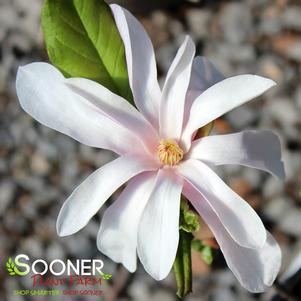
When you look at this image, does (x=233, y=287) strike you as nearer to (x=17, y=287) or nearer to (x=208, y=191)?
(x=17, y=287)

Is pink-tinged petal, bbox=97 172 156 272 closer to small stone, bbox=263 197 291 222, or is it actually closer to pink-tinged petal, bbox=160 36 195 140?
pink-tinged petal, bbox=160 36 195 140

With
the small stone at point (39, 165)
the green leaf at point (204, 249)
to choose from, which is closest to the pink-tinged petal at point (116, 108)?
the green leaf at point (204, 249)

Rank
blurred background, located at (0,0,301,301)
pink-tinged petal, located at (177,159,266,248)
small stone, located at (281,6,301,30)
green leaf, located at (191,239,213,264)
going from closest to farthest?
pink-tinged petal, located at (177,159,266,248), green leaf, located at (191,239,213,264), blurred background, located at (0,0,301,301), small stone, located at (281,6,301,30)

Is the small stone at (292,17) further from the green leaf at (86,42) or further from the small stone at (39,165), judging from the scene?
the green leaf at (86,42)

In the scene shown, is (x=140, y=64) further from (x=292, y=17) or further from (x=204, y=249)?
(x=292, y=17)

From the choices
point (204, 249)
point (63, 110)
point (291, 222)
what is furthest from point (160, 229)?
point (291, 222)

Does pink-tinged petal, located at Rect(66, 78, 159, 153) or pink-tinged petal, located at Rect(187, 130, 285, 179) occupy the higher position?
pink-tinged petal, located at Rect(66, 78, 159, 153)

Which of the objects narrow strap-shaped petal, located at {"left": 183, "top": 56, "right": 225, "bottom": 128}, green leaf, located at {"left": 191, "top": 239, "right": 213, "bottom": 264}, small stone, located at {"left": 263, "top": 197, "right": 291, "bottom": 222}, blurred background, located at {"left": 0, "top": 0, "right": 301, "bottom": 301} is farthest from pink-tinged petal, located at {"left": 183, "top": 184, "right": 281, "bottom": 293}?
small stone, located at {"left": 263, "top": 197, "right": 291, "bottom": 222}
